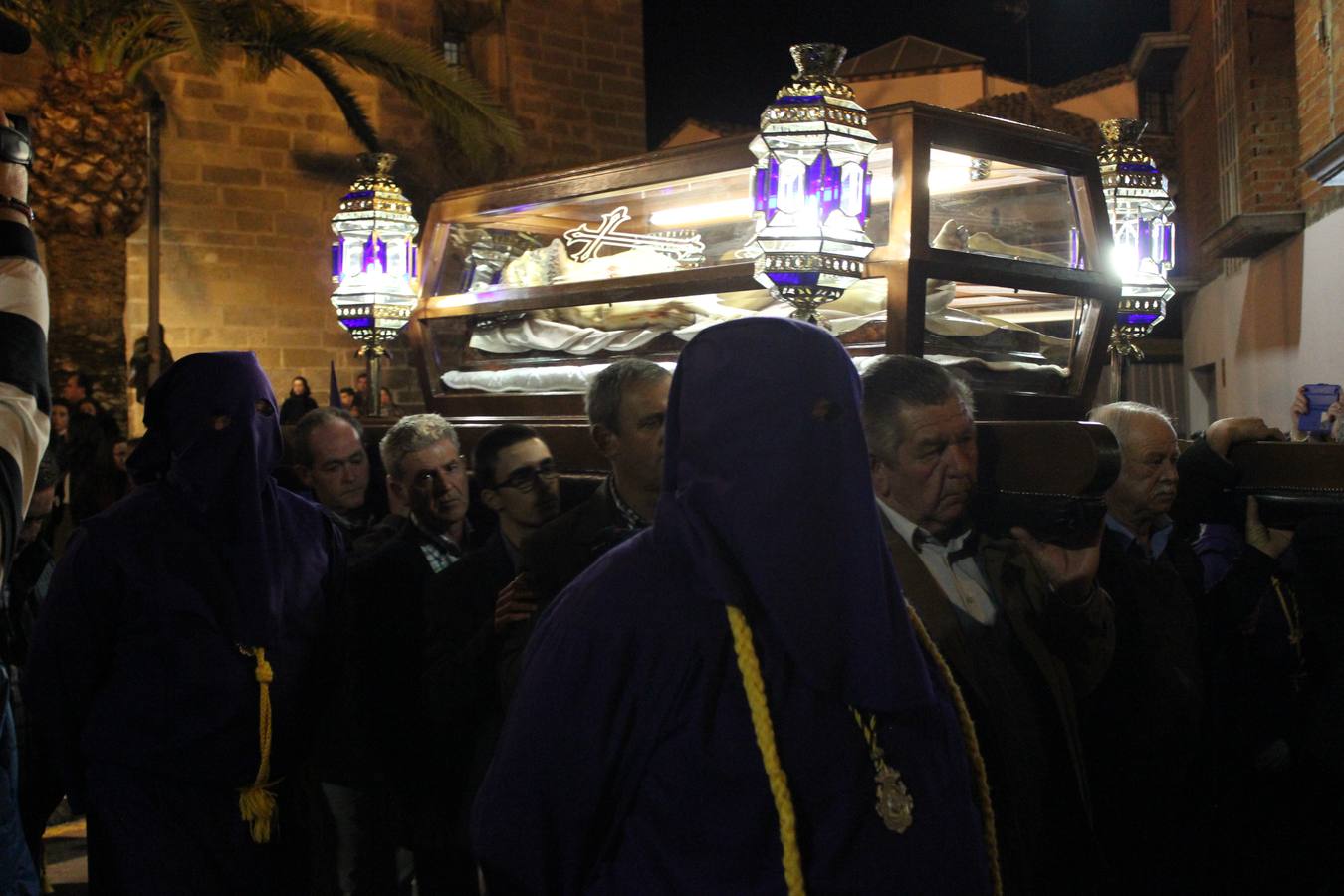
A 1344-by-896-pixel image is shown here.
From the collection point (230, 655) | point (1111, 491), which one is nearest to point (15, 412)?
point (230, 655)

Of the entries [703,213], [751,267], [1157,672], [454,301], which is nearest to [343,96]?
[454,301]

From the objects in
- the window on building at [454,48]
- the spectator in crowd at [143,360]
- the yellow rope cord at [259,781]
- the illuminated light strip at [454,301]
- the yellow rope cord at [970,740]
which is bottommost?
the yellow rope cord at [259,781]

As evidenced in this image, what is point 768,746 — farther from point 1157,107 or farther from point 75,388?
point 1157,107

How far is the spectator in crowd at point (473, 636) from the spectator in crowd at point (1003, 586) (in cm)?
92

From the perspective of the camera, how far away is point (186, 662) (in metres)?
3.05

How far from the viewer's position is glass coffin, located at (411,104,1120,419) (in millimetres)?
4219

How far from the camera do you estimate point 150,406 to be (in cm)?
329

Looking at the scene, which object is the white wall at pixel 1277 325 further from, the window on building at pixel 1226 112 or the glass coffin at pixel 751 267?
the glass coffin at pixel 751 267

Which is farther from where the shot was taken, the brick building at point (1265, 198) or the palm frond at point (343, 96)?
the palm frond at point (343, 96)

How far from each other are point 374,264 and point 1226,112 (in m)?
12.2

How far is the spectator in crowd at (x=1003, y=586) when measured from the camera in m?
2.70

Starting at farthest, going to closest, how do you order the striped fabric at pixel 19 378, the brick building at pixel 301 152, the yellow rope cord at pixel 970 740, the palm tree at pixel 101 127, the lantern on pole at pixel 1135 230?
the brick building at pixel 301 152, the palm tree at pixel 101 127, the lantern on pole at pixel 1135 230, the yellow rope cord at pixel 970 740, the striped fabric at pixel 19 378

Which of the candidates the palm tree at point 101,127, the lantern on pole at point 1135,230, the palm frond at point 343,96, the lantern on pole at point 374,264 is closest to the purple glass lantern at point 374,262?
the lantern on pole at point 374,264

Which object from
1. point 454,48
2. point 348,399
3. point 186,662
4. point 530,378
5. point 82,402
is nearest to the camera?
point 186,662
